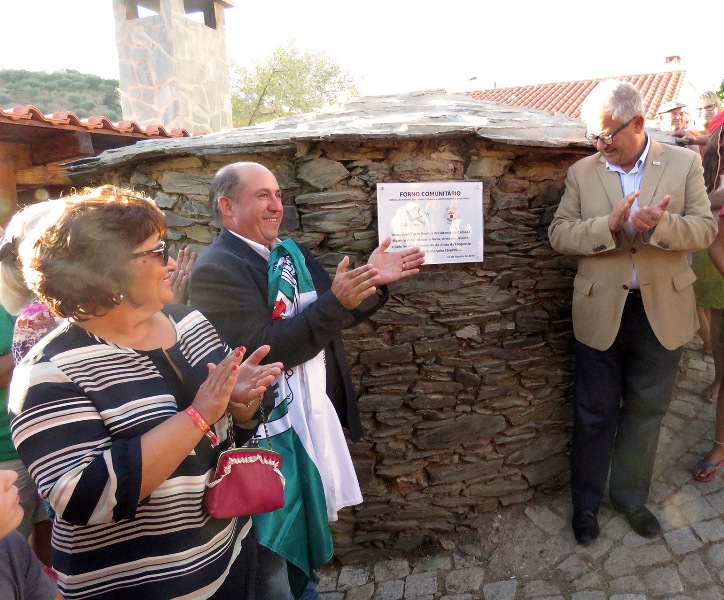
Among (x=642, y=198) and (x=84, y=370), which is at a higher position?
(x=642, y=198)

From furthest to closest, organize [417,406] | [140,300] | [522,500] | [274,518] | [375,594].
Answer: [522,500]
[417,406]
[375,594]
[274,518]
[140,300]

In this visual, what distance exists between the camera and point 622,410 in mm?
2961

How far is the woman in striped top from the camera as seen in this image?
121cm

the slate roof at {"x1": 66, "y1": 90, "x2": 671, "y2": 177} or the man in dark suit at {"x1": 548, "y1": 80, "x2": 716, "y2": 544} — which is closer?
the man in dark suit at {"x1": 548, "y1": 80, "x2": 716, "y2": 544}

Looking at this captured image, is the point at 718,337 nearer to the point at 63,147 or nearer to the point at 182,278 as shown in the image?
the point at 182,278

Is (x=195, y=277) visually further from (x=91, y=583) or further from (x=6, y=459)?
(x=6, y=459)

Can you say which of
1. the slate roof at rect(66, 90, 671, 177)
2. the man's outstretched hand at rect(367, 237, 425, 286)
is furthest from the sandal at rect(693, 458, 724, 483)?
the man's outstretched hand at rect(367, 237, 425, 286)

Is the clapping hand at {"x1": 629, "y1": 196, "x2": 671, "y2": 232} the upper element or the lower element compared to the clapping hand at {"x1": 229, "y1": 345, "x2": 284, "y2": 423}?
upper

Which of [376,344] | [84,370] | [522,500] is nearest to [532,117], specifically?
[376,344]

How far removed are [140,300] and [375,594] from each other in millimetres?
2332

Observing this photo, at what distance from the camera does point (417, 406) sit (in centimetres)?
314

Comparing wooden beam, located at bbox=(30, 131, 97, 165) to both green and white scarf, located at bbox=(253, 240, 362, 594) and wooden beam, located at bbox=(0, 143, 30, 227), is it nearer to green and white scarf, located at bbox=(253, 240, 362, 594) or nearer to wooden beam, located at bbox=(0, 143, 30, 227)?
wooden beam, located at bbox=(0, 143, 30, 227)

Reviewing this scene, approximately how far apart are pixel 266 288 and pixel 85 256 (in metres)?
0.81

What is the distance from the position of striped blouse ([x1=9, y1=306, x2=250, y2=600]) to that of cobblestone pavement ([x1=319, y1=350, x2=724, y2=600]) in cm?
179
